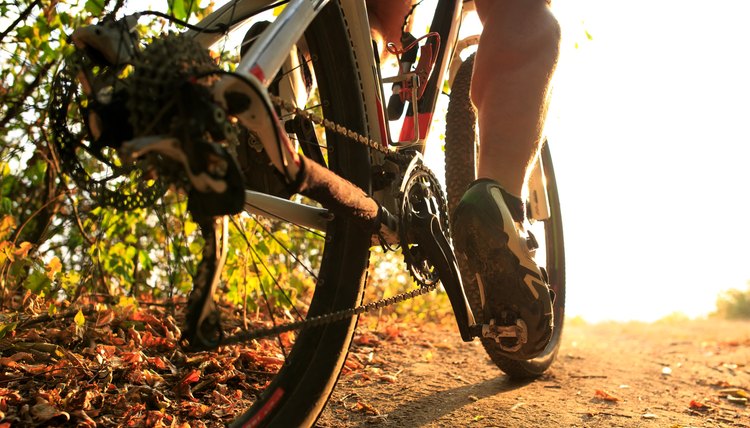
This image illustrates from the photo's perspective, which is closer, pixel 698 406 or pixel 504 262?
pixel 504 262

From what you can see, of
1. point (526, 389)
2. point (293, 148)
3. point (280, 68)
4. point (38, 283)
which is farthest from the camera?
point (526, 389)

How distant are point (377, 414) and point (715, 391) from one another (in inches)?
64.8

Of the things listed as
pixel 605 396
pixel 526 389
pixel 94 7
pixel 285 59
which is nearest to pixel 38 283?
pixel 94 7

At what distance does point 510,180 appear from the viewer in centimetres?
163

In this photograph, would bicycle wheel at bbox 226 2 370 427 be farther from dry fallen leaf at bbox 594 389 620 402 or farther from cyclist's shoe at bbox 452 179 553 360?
dry fallen leaf at bbox 594 389 620 402

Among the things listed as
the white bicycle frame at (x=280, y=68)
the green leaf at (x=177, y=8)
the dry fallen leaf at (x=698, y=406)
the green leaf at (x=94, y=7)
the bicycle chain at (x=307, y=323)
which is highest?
Answer: the green leaf at (x=177, y=8)

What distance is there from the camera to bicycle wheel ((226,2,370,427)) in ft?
4.79

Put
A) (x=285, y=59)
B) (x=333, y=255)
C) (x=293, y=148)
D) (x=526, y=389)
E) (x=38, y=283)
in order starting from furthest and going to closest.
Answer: (x=526, y=389)
(x=38, y=283)
(x=333, y=255)
(x=285, y=59)
(x=293, y=148)

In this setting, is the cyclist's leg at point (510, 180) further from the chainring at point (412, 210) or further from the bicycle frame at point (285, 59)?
the bicycle frame at point (285, 59)

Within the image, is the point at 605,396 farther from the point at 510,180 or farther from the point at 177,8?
the point at 177,8

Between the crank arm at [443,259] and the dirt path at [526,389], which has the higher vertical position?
the crank arm at [443,259]

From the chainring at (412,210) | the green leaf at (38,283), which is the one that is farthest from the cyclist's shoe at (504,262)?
the green leaf at (38,283)

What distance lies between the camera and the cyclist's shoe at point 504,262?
1.55 meters

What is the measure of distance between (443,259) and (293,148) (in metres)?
0.68
